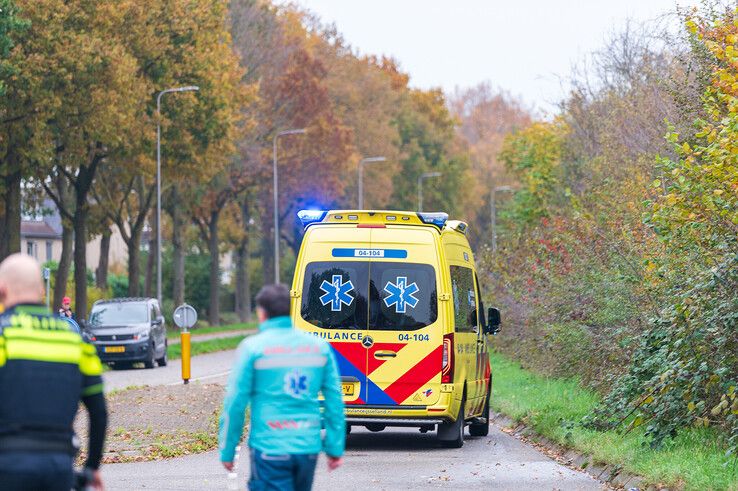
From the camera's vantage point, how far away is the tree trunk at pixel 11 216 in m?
37.7

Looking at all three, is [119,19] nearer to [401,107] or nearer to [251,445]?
[251,445]

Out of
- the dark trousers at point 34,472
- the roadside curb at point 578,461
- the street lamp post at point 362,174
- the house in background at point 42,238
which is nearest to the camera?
the dark trousers at point 34,472

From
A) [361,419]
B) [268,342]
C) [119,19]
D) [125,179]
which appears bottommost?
[361,419]

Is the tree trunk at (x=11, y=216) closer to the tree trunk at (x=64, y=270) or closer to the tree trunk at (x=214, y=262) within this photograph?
the tree trunk at (x=64, y=270)

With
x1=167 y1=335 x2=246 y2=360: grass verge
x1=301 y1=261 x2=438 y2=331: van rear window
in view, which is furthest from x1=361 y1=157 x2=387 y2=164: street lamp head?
x1=301 y1=261 x2=438 y2=331: van rear window

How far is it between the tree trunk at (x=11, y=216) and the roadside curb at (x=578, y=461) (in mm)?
20976

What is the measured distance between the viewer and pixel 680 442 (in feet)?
43.1

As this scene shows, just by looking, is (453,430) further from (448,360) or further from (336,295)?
(336,295)

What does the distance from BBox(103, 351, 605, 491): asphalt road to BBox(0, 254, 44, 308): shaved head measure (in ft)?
21.6

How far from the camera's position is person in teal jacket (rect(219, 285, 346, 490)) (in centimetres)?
732

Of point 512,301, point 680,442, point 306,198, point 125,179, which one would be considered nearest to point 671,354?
point 680,442

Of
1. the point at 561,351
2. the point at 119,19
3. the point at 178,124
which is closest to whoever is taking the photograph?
the point at 561,351

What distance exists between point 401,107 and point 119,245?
31.6 meters

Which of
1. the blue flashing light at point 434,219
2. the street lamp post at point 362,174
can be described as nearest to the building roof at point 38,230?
the street lamp post at point 362,174
